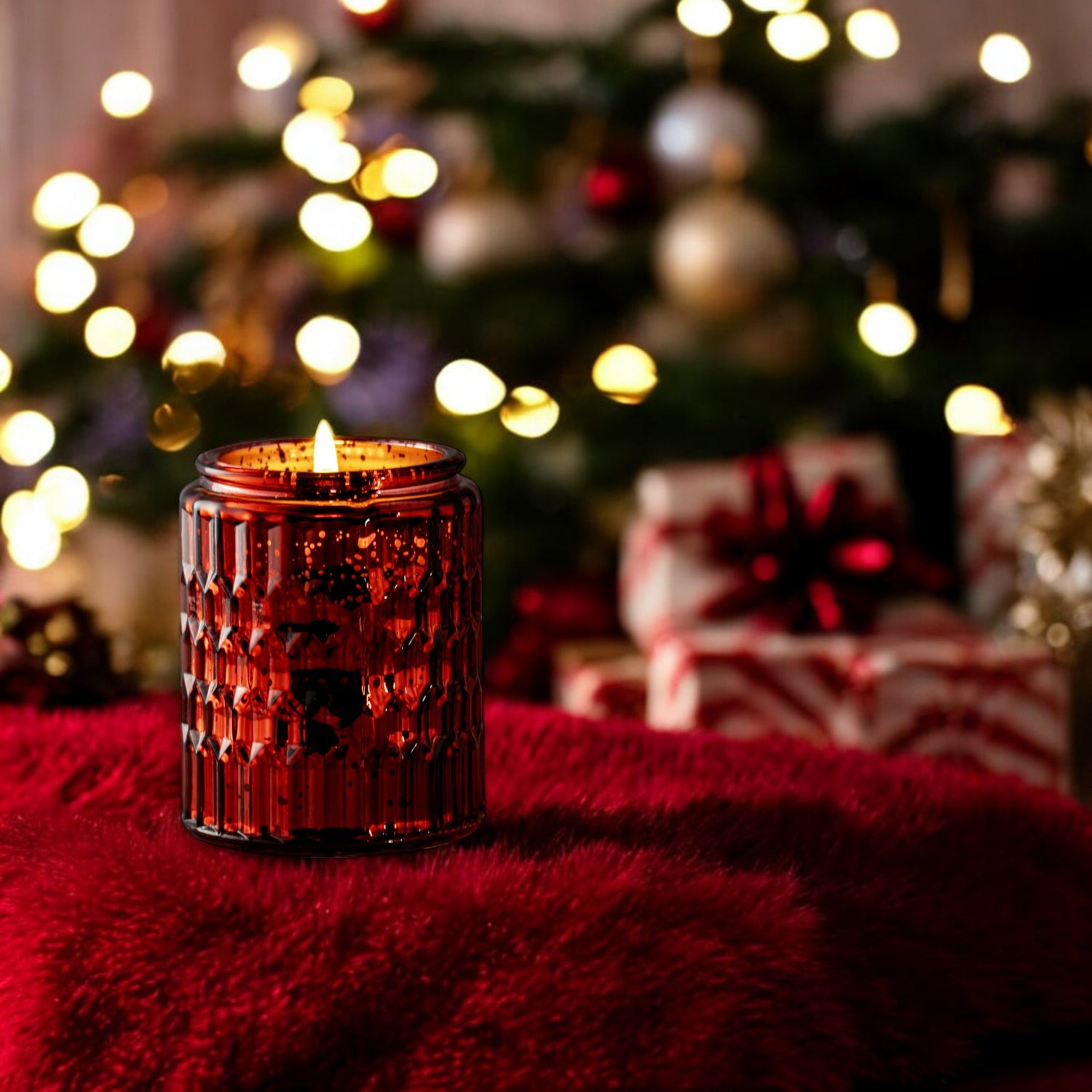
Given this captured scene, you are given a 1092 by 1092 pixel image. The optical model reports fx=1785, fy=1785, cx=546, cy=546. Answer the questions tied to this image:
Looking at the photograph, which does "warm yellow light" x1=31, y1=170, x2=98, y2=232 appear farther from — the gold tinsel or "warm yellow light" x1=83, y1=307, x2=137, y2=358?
the gold tinsel

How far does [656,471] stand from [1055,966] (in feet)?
3.65

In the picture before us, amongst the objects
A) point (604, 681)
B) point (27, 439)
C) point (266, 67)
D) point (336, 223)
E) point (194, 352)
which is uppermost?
point (266, 67)

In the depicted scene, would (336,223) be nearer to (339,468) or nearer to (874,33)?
(874,33)

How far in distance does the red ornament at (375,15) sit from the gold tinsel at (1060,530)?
1148mm

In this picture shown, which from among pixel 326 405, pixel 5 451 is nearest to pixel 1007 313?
pixel 326 405

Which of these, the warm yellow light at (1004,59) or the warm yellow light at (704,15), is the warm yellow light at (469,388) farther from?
the warm yellow light at (1004,59)

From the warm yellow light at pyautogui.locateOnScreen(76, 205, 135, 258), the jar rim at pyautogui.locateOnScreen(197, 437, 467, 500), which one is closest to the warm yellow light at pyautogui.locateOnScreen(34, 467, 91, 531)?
the warm yellow light at pyautogui.locateOnScreen(76, 205, 135, 258)

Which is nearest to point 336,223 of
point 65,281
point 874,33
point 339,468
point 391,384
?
point 391,384

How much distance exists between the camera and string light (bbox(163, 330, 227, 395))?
2.10 meters

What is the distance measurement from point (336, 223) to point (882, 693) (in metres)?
1.06

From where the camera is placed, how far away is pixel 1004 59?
195 cm

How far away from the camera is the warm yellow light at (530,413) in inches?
75.4

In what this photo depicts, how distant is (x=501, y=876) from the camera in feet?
1.60

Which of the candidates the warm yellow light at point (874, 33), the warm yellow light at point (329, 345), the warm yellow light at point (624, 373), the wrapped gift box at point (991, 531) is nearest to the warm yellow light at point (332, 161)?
the warm yellow light at point (329, 345)
